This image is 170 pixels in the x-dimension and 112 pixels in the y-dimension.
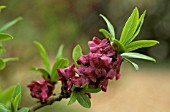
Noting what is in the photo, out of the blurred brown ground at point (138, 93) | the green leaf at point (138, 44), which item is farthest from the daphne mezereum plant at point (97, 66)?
the blurred brown ground at point (138, 93)

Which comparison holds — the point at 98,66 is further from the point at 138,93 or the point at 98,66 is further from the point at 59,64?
the point at 138,93

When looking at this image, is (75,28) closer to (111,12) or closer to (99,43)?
(99,43)

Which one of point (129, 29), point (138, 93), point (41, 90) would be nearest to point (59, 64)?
point (41, 90)

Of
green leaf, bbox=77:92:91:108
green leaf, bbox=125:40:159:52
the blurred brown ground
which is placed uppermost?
green leaf, bbox=125:40:159:52

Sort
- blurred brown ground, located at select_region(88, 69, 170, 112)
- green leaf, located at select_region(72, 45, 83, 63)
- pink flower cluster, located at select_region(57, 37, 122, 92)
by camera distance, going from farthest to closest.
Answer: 1. blurred brown ground, located at select_region(88, 69, 170, 112)
2. green leaf, located at select_region(72, 45, 83, 63)
3. pink flower cluster, located at select_region(57, 37, 122, 92)

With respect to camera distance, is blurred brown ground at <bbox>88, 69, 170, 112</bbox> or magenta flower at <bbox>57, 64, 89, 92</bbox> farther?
blurred brown ground at <bbox>88, 69, 170, 112</bbox>

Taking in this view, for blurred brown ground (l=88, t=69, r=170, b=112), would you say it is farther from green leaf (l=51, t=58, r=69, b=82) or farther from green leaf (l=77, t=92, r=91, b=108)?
green leaf (l=77, t=92, r=91, b=108)

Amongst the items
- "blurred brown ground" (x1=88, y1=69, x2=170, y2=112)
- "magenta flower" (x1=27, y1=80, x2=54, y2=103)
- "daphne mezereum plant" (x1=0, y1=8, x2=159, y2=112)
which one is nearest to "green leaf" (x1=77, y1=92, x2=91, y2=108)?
"daphne mezereum plant" (x1=0, y1=8, x2=159, y2=112)

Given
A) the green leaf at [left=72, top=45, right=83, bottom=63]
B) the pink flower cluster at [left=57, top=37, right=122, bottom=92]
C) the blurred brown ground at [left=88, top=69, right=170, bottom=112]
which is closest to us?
the pink flower cluster at [left=57, top=37, right=122, bottom=92]
